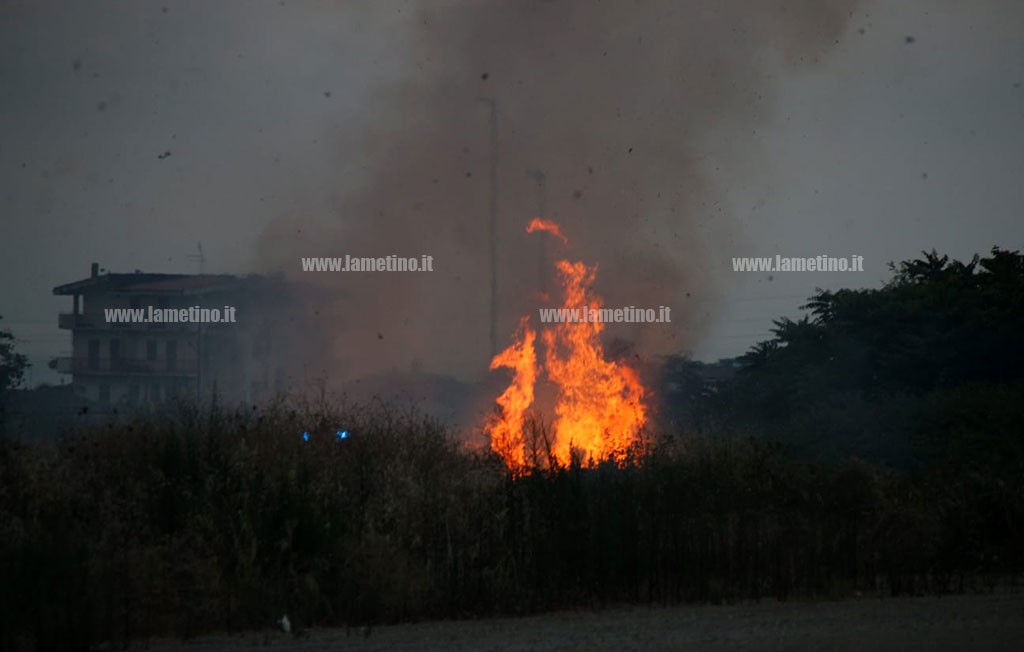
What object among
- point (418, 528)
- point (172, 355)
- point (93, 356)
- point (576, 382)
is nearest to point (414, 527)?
point (418, 528)

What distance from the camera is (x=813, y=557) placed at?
17359 mm

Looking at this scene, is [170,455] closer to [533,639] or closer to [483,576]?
[483,576]

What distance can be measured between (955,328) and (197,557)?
27.9 metres

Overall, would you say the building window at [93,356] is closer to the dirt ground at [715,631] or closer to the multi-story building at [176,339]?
the multi-story building at [176,339]

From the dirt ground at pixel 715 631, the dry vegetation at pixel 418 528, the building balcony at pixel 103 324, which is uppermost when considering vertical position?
the building balcony at pixel 103 324

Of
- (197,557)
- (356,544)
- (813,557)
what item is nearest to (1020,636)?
(813,557)

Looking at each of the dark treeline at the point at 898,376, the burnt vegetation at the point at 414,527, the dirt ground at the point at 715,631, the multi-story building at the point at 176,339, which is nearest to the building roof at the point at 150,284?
the multi-story building at the point at 176,339

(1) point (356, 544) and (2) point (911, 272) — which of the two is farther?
(2) point (911, 272)

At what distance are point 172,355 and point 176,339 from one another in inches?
26.7

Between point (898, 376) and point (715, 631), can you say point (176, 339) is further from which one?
point (715, 631)

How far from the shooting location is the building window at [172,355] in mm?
50438

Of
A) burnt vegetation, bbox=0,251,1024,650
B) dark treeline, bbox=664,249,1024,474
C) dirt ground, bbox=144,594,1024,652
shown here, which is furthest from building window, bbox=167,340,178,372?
dirt ground, bbox=144,594,1024,652

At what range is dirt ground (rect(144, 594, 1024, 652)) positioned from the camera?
12.5m

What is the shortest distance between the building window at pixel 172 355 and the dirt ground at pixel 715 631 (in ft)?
124
